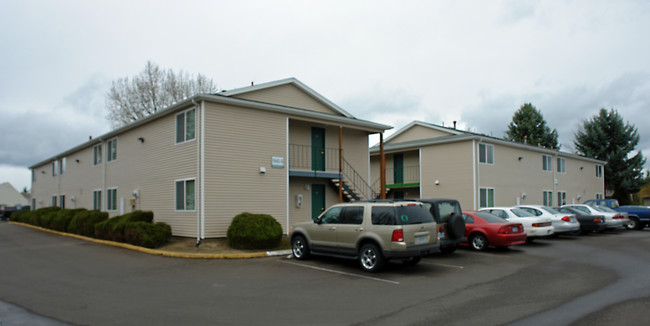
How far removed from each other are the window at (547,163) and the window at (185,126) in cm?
2477

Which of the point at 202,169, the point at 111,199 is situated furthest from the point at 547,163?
the point at 111,199

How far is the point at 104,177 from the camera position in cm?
2312

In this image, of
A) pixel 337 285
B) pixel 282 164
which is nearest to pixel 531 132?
pixel 282 164

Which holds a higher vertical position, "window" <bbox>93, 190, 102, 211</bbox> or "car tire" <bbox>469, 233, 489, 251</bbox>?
"window" <bbox>93, 190, 102, 211</bbox>

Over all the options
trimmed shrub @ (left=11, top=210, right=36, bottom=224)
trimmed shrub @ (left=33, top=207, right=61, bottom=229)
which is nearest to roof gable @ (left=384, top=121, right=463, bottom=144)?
trimmed shrub @ (left=33, top=207, right=61, bottom=229)

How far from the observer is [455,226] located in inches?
484

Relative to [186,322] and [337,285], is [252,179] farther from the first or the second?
[186,322]

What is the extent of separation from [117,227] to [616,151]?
4611 cm

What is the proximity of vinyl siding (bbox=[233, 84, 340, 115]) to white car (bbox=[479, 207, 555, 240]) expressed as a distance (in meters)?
8.99

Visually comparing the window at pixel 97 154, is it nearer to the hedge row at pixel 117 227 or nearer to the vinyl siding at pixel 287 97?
the hedge row at pixel 117 227

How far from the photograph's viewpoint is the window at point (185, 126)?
16.0m

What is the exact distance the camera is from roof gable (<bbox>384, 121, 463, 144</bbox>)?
2861cm

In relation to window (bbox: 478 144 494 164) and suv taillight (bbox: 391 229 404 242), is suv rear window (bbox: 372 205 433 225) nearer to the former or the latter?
suv taillight (bbox: 391 229 404 242)

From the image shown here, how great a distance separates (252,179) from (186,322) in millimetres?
10130
